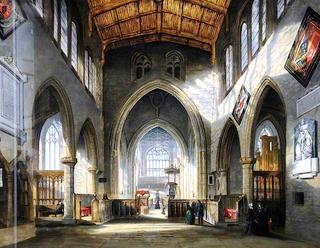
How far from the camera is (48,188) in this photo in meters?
22.9

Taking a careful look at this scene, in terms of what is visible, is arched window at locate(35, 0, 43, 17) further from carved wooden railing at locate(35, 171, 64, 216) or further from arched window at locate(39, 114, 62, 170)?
arched window at locate(39, 114, 62, 170)

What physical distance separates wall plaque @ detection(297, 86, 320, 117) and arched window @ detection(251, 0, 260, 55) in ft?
19.5

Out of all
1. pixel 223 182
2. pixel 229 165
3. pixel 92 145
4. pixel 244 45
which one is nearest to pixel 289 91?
pixel 244 45

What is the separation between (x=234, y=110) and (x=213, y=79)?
7383 millimetres

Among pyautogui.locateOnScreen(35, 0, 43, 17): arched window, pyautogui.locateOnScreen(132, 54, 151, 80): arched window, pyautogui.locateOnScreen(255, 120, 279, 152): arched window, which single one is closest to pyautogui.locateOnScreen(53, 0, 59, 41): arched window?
pyautogui.locateOnScreen(35, 0, 43, 17): arched window

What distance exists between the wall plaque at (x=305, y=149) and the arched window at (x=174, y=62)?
17.1m

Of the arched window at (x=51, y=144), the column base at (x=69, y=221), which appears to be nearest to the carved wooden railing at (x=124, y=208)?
the arched window at (x=51, y=144)

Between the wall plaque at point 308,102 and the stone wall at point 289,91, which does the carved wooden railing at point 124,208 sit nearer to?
the stone wall at point 289,91

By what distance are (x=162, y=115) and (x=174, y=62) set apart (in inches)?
279

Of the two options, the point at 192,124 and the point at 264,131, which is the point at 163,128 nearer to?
the point at 192,124

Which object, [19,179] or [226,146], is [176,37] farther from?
[19,179]

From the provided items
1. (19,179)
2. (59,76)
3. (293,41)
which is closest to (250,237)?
(293,41)

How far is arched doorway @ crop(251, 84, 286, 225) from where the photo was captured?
1962 centimetres

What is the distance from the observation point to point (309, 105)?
12.3 meters
